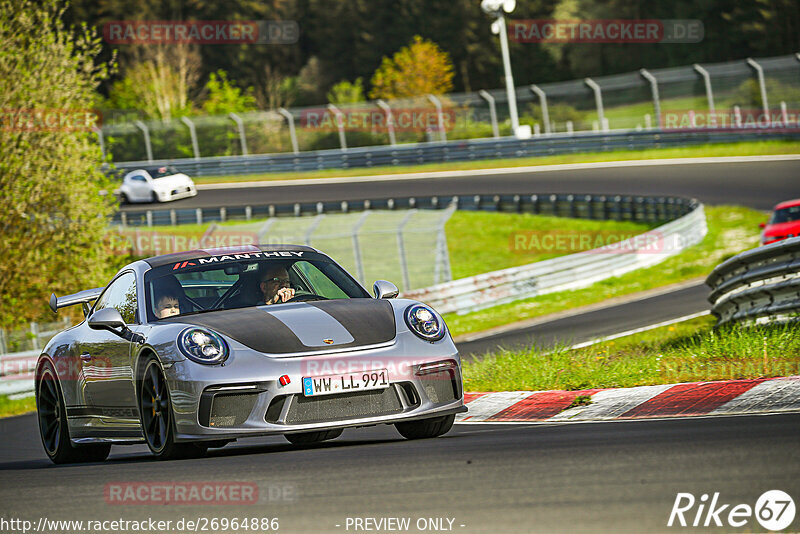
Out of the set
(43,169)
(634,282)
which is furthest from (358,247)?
(43,169)

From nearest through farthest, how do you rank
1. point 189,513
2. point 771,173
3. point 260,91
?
point 189,513, point 771,173, point 260,91

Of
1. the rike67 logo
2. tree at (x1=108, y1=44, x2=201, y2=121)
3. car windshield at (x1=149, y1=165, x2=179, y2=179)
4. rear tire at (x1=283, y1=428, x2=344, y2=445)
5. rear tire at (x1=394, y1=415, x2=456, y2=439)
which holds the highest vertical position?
tree at (x1=108, y1=44, x2=201, y2=121)

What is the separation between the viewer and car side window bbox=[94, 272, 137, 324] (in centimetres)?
789

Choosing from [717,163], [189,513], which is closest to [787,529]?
[189,513]

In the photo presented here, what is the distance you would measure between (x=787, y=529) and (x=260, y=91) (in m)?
90.2

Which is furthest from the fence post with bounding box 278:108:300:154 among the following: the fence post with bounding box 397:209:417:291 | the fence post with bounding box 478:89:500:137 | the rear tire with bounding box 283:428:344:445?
the rear tire with bounding box 283:428:344:445

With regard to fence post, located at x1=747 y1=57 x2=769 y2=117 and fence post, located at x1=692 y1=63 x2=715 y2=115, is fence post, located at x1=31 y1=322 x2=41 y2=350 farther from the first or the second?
fence post, located at x1=747 y1=57 x2=769 y2=117

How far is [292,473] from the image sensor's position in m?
5.73


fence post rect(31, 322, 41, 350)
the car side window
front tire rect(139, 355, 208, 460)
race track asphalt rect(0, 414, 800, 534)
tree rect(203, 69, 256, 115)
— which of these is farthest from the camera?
tree rect(203, 69, 256, 115)

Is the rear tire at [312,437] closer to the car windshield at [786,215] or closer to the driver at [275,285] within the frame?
the driver at [275,285]

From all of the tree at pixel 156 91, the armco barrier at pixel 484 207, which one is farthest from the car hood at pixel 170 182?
the tree at pixel 156 91

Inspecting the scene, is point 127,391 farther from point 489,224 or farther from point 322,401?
point 489,224

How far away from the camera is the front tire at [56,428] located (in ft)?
27.8

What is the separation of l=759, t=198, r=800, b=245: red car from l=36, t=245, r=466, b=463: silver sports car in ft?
40.0
